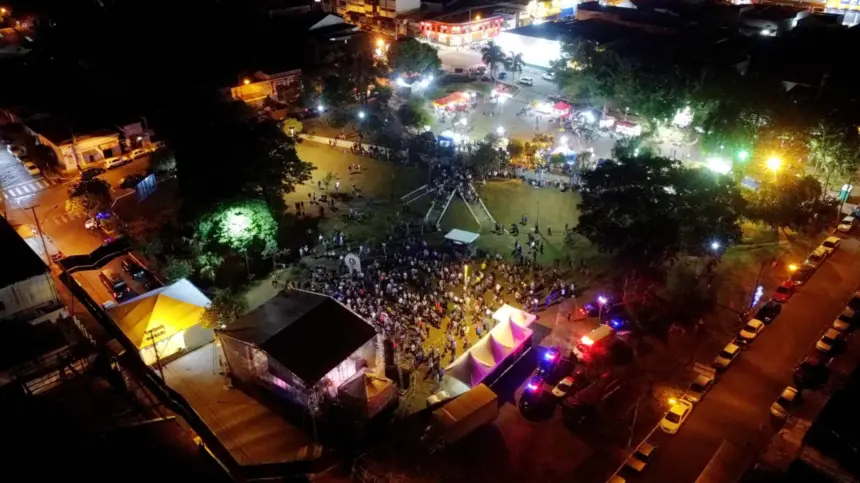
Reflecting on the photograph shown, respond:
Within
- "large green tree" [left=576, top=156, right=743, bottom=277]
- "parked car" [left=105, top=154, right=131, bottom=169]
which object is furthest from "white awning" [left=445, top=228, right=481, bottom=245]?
"parked car" [left=105, top=154, right=131, bottom=169]

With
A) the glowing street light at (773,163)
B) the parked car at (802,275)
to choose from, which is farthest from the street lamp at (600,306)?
the glowing street light at (773,163)

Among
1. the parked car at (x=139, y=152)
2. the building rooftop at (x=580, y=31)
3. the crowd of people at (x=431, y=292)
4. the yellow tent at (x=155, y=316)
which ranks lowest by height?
the crowd of people at (x=431, y=292)

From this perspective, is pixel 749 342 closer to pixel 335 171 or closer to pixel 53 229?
pixel 335 171

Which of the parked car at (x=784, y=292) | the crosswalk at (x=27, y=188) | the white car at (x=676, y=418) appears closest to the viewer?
the white car at (x=676, y=418)

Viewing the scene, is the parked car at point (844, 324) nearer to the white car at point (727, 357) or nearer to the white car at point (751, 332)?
the white car at point (751, 332)

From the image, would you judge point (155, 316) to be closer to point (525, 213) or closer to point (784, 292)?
point (525, 213)

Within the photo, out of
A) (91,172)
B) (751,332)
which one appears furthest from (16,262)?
(751,332)

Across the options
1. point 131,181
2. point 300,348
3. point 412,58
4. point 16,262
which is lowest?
point 131,181
